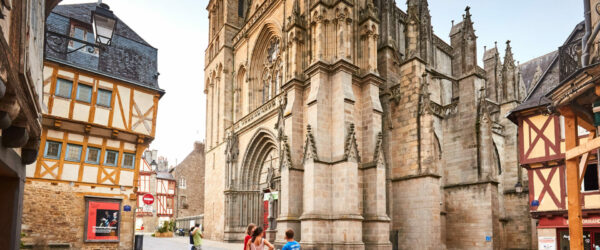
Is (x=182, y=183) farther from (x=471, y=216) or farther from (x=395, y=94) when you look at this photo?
(x=471, y=216)

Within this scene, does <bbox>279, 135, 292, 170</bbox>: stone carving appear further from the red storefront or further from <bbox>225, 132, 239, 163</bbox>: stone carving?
the red storefront

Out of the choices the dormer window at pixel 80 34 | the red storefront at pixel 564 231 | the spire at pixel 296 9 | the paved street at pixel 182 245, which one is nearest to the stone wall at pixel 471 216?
the red storefront at pixel 564 231

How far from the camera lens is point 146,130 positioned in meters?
15.5

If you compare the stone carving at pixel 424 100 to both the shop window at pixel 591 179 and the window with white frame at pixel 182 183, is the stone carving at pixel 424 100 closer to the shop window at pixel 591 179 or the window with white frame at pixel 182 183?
the shop window at pixel 591 179

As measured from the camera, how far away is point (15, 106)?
396 cm

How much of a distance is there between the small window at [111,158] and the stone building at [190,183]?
26.7 metres

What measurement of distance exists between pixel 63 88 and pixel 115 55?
2524 millimetres

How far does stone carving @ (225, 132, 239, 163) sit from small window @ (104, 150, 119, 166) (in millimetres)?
6979

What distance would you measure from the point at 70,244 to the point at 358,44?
12.1m

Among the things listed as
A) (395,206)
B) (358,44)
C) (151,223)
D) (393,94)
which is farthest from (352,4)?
(151,223)

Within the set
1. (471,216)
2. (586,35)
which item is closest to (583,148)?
(586,35)

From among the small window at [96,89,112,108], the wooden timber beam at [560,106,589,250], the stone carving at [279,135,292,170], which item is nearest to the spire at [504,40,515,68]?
the stone carving at [279,135,292,170]

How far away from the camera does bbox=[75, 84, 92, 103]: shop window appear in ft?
45.8

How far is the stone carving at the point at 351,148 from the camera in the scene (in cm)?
1386
